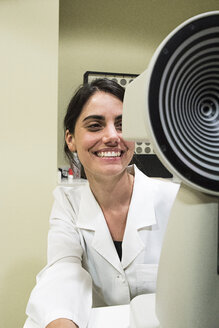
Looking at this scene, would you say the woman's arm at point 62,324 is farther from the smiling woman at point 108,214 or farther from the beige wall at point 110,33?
the beige wall at point 110,33

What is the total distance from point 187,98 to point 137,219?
65cm

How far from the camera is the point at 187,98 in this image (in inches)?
14.7

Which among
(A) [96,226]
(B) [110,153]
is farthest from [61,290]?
(B) [110,153]

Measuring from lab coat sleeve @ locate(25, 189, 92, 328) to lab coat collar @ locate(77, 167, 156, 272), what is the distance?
0.10 metres

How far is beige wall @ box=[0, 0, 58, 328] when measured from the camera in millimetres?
1612

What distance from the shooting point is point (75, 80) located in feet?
7.83

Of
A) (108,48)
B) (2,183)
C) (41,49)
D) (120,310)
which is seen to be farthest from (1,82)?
(120,310)

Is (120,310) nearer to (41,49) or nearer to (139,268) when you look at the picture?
(139,268)

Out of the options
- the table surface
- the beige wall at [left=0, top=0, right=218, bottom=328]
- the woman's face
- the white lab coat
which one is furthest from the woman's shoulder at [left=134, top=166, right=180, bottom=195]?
the beige wall at [left=0, top=0, right=218, bottom=328]

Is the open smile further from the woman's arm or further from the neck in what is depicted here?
the woman's arm

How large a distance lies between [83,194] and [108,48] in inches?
69.6

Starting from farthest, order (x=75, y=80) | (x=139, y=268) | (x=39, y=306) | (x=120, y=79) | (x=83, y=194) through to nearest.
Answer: (x=75, y=80) < (x=120, y=79) < (x=83, y=194) < (x=139, y=268) < (x=39, y=306)

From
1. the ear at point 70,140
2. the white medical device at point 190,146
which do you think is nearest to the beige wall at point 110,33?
the ear at point 70,140

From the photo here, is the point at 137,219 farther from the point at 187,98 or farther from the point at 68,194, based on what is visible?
the point at 187,98
